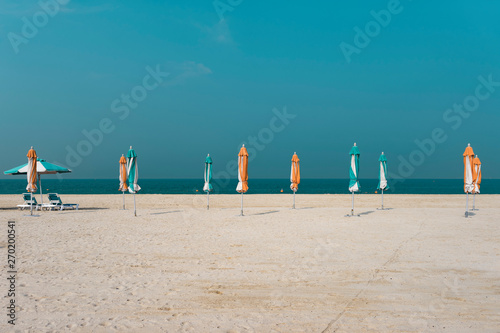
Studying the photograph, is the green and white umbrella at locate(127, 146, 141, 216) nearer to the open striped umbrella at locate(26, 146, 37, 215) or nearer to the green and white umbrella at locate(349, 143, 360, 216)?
the open striped umbrella at locate(26, 146, 37, 215)

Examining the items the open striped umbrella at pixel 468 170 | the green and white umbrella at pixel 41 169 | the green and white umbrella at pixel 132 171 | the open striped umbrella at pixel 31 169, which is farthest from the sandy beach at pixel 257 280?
the green and white umbrella at pixel 41 169

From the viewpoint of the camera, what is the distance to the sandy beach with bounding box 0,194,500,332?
13.5 ft

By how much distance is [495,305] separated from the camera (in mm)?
4527

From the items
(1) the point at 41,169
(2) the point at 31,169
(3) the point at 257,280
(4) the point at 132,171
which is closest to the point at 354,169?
(4) the point at 132,171

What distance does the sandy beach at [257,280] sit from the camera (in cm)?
411

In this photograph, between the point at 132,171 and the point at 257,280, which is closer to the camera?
the point at 257,280

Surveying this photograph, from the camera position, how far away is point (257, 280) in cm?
561

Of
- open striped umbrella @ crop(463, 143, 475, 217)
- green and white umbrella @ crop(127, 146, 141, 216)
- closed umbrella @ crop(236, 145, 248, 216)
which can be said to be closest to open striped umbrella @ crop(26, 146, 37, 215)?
green and white umbrella @ crop(127, 146, 141, 216)

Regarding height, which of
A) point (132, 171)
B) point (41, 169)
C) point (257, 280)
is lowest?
point (257, 280)

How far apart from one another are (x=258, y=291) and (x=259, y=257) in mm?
1997

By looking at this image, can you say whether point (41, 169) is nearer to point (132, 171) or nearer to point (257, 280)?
point (132, 171)

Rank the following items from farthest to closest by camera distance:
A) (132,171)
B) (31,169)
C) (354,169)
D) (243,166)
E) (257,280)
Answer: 1. (243,166)
2. (354,169)
3. (132,171)
4. (31,169)
5. (257,280)

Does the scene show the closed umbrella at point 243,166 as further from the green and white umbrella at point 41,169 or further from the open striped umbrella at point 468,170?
the green and white umbrella at point 41,169

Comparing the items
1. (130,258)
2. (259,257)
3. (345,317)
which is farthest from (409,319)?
(130,258)
